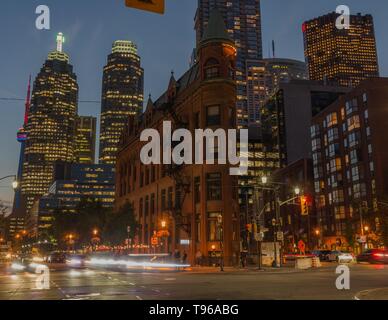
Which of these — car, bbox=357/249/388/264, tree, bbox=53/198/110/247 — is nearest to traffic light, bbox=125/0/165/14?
car, bbox=357/249/388/264

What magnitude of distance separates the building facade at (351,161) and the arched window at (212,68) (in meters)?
44.8

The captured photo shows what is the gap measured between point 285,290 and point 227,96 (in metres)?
38.2

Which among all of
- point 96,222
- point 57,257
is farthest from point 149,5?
point 96,222

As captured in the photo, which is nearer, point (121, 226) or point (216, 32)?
point (216, 32)

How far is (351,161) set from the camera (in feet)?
346

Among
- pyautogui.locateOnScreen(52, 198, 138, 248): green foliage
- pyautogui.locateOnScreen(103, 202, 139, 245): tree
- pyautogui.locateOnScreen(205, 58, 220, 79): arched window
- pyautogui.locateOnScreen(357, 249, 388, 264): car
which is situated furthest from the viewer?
pyautogui.locateOnScreen(52, 198, 138, 248): green foliage

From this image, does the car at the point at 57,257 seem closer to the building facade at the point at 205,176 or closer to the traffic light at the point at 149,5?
the building facade at the point at 205,176

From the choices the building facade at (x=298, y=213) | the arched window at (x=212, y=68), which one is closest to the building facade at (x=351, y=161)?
the building facade at (x=298, y=213)

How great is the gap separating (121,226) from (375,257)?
3976cm

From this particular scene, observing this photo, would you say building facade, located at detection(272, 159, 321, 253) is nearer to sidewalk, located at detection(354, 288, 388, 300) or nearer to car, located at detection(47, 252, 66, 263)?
car, located at detection(47, 252, 66, 263)

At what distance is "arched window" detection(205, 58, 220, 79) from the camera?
183 ft

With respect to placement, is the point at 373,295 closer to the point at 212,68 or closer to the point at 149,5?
the point at 149,5

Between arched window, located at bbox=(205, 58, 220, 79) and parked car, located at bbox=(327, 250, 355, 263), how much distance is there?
94.7 feet

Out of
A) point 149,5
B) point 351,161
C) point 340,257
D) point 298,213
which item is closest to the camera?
point 149,5
